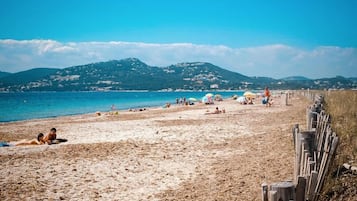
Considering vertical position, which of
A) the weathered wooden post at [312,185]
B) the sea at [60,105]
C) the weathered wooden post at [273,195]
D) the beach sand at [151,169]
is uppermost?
the weathered wooden post at [273,195]

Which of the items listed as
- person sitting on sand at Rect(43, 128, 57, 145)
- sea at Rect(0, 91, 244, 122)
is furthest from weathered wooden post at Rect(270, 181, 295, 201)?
sea at Rect(0, 91, 244, 122)

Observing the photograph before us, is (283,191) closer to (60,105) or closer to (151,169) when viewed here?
(151,169)

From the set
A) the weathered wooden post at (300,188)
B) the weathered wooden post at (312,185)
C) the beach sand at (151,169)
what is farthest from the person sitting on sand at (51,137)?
the weathered wooden post at (300,188)

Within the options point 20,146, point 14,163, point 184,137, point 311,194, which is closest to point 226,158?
point 184,137

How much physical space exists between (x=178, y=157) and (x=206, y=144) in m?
2.11

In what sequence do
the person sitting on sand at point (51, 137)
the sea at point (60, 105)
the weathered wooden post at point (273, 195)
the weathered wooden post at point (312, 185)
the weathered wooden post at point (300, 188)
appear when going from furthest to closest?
the sea at point (60, 105), the person sitting on sand at point (51, 137), the weathered wooden post at point (312, 185), the weathered wooden post at point (300, 188), the weathered wooden post at point (273, 195)

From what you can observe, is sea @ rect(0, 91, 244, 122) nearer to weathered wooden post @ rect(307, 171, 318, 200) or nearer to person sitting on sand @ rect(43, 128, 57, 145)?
person sitting on sand @ rect(43, 128, 57, 145)

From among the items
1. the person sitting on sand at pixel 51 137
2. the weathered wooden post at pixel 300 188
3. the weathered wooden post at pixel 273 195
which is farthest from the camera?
the person sitting on sand at pixel 51 137

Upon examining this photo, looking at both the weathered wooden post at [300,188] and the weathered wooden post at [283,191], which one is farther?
the weathered wooden post at [300,188]

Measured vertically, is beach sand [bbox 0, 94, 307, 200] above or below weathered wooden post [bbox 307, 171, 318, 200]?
below

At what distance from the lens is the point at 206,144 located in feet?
36.8

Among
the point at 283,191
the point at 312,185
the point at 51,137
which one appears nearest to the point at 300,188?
the point at 283,191

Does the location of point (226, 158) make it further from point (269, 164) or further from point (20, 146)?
point (20, 146)

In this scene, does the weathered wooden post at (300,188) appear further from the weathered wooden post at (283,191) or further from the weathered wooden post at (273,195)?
the weathered wooden post at (273,195)
